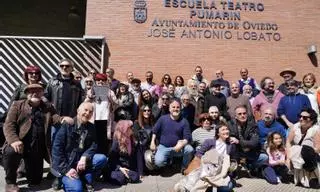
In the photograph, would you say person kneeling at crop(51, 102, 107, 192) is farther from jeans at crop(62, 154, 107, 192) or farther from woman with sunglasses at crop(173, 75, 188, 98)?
woman with sunglasses at crop(173, 75, 188, 98)

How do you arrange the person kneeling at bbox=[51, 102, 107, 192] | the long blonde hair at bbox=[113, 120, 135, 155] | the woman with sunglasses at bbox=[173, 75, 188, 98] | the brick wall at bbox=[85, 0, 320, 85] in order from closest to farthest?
the person kneeling at bbox=[51, 102, 107, 192]
the long blonde hair at bbox=[113, 120, 135, 155]
the woman with sunglasses at bbox=[173, 75, 188, 98]
the brick wall at bbox=[85, 0, 320, 85]

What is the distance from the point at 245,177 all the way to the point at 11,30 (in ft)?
28.8

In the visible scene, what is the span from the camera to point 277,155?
6.25m

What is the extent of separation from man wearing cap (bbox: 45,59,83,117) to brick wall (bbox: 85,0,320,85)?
411 cm

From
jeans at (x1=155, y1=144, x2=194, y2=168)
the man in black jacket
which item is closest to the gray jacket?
jeans at (x1=155, y1=144, x2=194, y2=168)

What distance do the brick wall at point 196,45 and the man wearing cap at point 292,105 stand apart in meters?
3.41

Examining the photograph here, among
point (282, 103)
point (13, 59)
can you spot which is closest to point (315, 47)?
point (282, 103)

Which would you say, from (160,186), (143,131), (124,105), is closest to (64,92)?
(124,105)

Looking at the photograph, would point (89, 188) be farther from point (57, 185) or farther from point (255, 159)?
Result: point (255, 159)

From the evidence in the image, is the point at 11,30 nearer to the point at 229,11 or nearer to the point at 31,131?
the point at 229,11

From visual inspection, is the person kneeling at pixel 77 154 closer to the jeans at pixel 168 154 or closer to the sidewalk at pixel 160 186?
the sidewalk at pixel 160 186

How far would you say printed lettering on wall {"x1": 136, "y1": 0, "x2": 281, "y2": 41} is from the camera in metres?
10.3

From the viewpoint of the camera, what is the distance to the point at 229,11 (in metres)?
10.5

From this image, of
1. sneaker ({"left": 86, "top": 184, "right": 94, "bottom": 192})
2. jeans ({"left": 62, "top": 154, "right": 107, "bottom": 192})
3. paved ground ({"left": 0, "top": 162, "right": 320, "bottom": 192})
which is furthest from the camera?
paved ground ({"left": 0, "top": 162, "right": 320, "bottom": 192})
